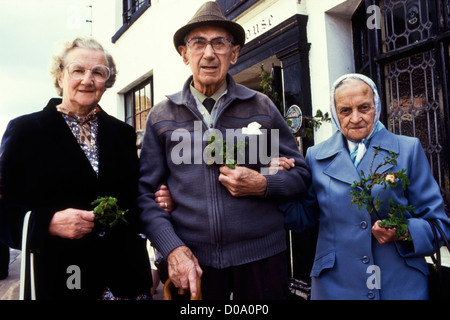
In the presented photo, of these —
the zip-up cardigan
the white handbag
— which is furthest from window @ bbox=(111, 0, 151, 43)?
the white handbag

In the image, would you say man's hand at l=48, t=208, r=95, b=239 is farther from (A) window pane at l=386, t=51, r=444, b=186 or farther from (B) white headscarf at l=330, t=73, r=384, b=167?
(A) window pane at l=386, t=51, r=444, b=186

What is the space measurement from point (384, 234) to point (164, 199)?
1.08 m

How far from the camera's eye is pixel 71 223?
1652 mm

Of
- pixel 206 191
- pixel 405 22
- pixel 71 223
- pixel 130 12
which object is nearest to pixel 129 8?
pixel 130 12

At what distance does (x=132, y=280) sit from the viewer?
74.0 inches

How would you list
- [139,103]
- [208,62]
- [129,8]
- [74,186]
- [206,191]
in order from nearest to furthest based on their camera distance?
1. [74,186]
2. [206,191]
3. [208,62]
4. [139,103]
5. [129,8]

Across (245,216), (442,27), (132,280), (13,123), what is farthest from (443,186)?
(13,123)

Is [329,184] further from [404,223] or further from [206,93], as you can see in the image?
[206,93]

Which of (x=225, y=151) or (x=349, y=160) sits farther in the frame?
(x=349, y=160)

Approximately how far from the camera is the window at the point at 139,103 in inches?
Answer: 386

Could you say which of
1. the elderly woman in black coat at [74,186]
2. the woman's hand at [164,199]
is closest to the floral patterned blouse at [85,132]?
the elderly woman in black coat at [74,186]

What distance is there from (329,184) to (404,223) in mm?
420

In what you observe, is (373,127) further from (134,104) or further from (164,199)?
(134,104)

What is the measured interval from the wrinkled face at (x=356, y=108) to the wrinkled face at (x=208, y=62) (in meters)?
0.64
